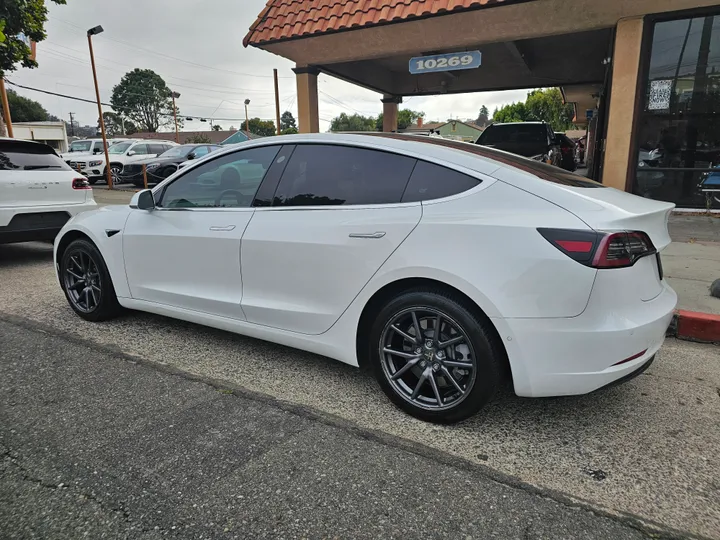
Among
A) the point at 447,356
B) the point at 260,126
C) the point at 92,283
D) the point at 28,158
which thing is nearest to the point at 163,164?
the point at 28,158

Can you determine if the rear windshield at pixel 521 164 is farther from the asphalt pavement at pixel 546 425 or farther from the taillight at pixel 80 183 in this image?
the taillight at pixel 80 183

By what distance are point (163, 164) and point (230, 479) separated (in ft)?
55.6

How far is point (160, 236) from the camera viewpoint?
12.3ft

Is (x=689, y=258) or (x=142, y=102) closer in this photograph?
(x=689, y=258)

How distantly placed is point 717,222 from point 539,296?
7.34 m

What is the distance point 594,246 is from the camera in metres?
2.27

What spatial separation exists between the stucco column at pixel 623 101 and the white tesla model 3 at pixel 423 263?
229 inches

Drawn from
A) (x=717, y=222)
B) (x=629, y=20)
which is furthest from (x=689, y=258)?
(x=629, y=20)

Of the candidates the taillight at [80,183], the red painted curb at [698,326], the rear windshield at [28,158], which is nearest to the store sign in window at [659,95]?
the red painted curb at [698,326]

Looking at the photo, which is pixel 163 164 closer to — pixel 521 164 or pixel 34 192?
pixel 34 192

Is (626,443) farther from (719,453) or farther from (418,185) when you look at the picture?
(418,185)

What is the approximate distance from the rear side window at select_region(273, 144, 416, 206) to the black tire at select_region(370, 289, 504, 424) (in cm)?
61

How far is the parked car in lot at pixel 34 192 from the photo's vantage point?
6.19 metres

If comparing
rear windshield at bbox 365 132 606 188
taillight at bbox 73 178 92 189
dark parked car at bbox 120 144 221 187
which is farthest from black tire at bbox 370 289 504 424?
dark parked car at bbox 120 144 221 187
